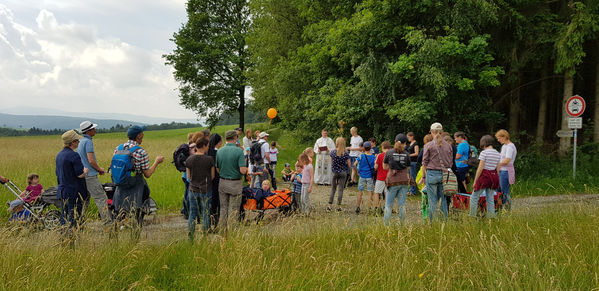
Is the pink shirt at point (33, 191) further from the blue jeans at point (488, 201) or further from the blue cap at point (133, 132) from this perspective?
the blue jeans at point (488, 201)

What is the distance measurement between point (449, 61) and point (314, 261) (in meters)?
10.6

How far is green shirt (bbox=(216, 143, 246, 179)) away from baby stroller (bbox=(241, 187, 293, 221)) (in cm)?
156

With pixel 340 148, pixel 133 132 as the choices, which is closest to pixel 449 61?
pixel 340 148

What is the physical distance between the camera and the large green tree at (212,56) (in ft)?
109

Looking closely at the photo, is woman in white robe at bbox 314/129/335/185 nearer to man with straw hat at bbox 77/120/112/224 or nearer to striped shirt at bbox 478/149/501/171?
striped shirt at bbox 478/149/501/171

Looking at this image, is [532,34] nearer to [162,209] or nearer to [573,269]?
[573,269]

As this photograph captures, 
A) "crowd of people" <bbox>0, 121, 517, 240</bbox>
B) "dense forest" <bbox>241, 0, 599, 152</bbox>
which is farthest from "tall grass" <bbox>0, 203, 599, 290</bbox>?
"dense forest" <bbox>241, 0, 599, 152</bbox>

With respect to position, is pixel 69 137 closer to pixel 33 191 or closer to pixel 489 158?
pixel 33 191

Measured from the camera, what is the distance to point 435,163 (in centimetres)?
680

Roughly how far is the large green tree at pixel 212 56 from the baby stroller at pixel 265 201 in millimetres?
26194

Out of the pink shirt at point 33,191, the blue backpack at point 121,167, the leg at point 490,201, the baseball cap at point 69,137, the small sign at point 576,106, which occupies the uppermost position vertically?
the small sign at point 576,106

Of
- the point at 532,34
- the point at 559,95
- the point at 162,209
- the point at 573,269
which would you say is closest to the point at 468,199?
the point at 573,269

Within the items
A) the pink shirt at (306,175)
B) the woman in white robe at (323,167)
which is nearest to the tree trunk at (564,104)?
the woman in white robe at (323,167)

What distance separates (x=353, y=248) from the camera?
4828 mm
